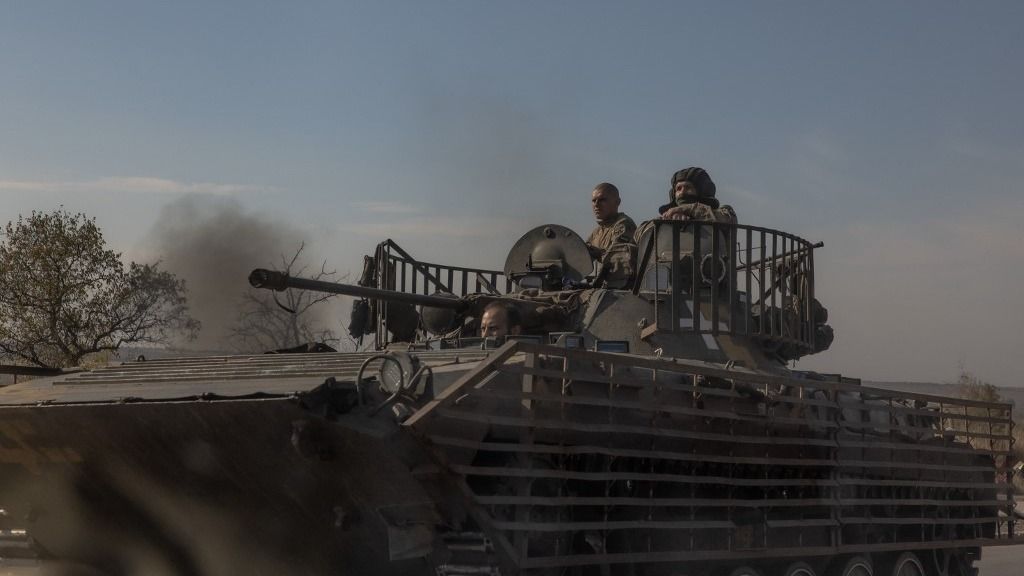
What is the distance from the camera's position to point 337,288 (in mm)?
10352

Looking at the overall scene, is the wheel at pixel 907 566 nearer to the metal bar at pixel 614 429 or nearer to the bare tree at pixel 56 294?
the metal bar at pixel 614 429

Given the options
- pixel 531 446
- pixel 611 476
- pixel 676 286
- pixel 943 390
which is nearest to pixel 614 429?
pixel 611 476

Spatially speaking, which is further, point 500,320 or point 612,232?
point 612,232

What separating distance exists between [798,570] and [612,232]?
12.9ft

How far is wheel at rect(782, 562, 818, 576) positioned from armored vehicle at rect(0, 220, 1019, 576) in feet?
0.16

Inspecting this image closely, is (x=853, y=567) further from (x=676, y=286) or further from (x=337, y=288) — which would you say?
(x=337, y=288)

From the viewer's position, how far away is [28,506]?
9.30 meters

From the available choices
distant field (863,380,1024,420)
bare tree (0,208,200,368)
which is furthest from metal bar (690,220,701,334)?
distant field (863,380,1024,420)

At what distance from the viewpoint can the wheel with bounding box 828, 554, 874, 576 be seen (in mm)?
11016

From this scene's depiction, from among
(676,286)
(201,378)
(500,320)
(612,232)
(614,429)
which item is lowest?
(614,429)

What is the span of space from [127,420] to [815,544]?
208 inches

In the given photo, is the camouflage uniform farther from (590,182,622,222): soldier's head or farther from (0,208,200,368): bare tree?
(0,208,200,368): bare tree

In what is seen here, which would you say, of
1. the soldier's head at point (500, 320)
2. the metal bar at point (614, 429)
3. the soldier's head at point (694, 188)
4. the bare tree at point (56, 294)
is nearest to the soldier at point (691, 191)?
the soldier's head at point (694, 188)

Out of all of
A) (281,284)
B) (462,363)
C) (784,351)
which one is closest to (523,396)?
(462,363)
